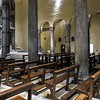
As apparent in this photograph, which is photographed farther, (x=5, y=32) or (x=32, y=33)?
(x=5, y=32)

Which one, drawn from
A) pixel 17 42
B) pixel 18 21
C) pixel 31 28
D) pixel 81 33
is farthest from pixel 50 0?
pixel 81 33

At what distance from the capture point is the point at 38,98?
12.0ft

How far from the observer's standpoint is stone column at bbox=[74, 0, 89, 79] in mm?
5328

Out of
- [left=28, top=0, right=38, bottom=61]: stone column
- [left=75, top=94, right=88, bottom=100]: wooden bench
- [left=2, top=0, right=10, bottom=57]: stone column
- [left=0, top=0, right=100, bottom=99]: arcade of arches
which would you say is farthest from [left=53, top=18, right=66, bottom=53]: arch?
[left=75, top=94, right=88, bottom=100]: wooden bench

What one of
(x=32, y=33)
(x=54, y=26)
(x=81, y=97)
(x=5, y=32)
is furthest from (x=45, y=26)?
(x=81, y=97)

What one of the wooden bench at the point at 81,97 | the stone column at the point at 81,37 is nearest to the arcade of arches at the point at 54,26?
the stone column at the point at 81,37

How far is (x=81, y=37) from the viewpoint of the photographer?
532 centimetres

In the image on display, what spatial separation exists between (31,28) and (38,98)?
14.5ft

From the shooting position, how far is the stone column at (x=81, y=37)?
5328mm

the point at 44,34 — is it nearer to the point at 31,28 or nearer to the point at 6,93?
the point at 31,28

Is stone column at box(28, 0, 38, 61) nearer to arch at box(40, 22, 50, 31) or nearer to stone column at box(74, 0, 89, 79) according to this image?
stone column at box(74, 0, 89, 79)

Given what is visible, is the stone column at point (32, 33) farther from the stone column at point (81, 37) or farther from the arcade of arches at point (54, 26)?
the stone column at point (81, 37)

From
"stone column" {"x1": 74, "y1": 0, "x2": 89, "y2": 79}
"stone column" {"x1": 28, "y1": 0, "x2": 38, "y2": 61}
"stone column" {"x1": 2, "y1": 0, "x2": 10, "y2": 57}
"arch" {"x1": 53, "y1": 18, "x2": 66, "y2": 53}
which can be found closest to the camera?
"stone column" {"x1": 74, "y1": 0, "x2": 89, "y2": 79}

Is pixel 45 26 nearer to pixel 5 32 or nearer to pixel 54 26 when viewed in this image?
pixel 54 26
